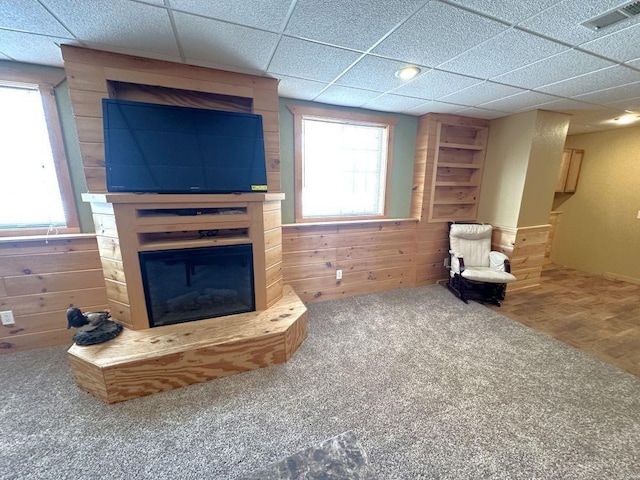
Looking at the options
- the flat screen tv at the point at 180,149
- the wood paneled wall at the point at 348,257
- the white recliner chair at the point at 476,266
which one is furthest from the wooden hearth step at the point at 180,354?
the white recliner chair at the point at 476,266

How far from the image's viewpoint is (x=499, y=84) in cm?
229

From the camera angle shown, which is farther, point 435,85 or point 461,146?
point 461,146

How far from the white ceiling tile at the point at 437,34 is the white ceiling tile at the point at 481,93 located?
81 cm

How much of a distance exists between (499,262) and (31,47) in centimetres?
485

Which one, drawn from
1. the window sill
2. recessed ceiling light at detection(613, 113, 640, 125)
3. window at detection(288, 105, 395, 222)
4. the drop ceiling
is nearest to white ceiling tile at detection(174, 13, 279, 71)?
the drop ceiling

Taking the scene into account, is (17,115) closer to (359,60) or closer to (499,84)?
(359,60)

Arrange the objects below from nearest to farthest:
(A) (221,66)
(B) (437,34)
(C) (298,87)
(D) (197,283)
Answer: (B) (437,34) < (A) (221,66) < (D) (197,283) < (C) (298,87)

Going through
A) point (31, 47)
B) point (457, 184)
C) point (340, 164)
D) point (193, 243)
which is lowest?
point (193, 243)

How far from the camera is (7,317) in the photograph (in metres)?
2.12

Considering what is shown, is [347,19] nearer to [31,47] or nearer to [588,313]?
[31,47]

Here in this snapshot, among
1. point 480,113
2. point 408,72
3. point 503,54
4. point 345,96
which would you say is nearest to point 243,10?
point 408,72

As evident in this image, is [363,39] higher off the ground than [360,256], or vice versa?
[363,39]

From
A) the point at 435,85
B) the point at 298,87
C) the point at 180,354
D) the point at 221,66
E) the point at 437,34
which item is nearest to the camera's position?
the point at 437,34

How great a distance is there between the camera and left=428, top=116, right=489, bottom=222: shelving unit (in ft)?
11.3
